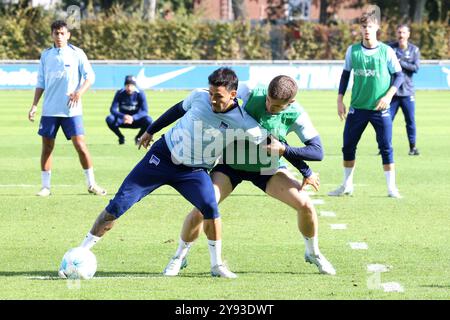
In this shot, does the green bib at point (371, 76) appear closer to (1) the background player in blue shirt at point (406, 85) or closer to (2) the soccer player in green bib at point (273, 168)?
(2) the soccer player in green bib at point (273, 168)

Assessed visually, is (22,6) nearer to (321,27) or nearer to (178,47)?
(178,47)

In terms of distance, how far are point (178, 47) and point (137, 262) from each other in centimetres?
3879

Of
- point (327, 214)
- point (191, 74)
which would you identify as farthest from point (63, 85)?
point (191, 74)

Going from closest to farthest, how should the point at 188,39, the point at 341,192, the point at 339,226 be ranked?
the point at 339,226 < the point at 341,192 < the point at 188,39

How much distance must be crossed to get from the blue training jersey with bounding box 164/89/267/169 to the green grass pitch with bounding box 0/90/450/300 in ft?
3.31

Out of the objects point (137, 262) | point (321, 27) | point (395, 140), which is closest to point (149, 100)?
point (395, 140)

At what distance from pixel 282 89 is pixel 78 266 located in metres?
2.12

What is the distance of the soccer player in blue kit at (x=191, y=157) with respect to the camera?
27.2ft

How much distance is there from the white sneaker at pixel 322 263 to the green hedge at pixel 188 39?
38733 mm

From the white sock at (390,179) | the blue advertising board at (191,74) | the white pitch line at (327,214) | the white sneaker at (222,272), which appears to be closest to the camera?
the white sneaker at (222,272)

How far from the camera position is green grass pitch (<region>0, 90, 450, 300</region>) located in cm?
803

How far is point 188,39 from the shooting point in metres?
47.6

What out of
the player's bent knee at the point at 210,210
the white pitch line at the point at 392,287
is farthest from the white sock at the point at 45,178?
the white pitch line at the point at 392,287

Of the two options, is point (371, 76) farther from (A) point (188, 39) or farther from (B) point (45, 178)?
(A) point (188, 39)
